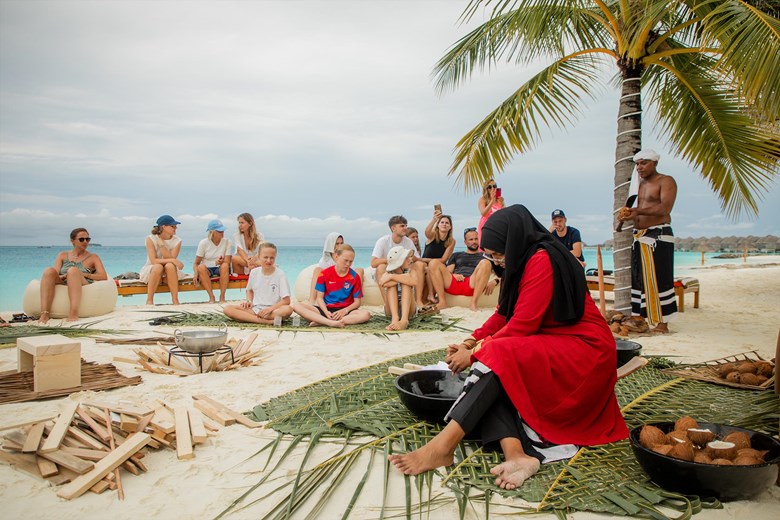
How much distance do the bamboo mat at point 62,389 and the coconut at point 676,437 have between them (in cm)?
397

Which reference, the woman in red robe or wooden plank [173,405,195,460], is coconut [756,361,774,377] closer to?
the woman in red robe

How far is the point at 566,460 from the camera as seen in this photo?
2934 millimetres

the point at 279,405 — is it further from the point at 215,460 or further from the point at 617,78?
the point at 617,78

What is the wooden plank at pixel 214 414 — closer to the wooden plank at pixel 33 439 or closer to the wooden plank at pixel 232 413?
the wooden plank at pixel 232 413

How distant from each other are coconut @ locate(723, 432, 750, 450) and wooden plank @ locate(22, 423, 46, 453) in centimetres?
351

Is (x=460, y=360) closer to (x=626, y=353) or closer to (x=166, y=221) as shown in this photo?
(x=626, y=353)

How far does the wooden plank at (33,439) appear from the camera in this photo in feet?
9.69

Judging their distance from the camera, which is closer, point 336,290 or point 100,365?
point 100,365

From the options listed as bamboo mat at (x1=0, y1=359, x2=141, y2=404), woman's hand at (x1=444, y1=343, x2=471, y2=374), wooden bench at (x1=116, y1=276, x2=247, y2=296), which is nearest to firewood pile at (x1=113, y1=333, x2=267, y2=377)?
bamboo mat at (x1=0, y1=359, x2=141, y2=404)

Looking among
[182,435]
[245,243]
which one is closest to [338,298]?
[245,243]

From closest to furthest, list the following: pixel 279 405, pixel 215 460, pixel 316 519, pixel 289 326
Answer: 1. pixel 316 519
2. pixel 215 460
3. pixel 279 405
4. pixel 289 326

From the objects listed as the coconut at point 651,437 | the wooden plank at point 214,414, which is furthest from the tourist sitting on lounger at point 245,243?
the coconut at point 651,437

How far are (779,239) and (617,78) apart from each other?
150ft

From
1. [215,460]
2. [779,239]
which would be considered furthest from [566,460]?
[779,239]
